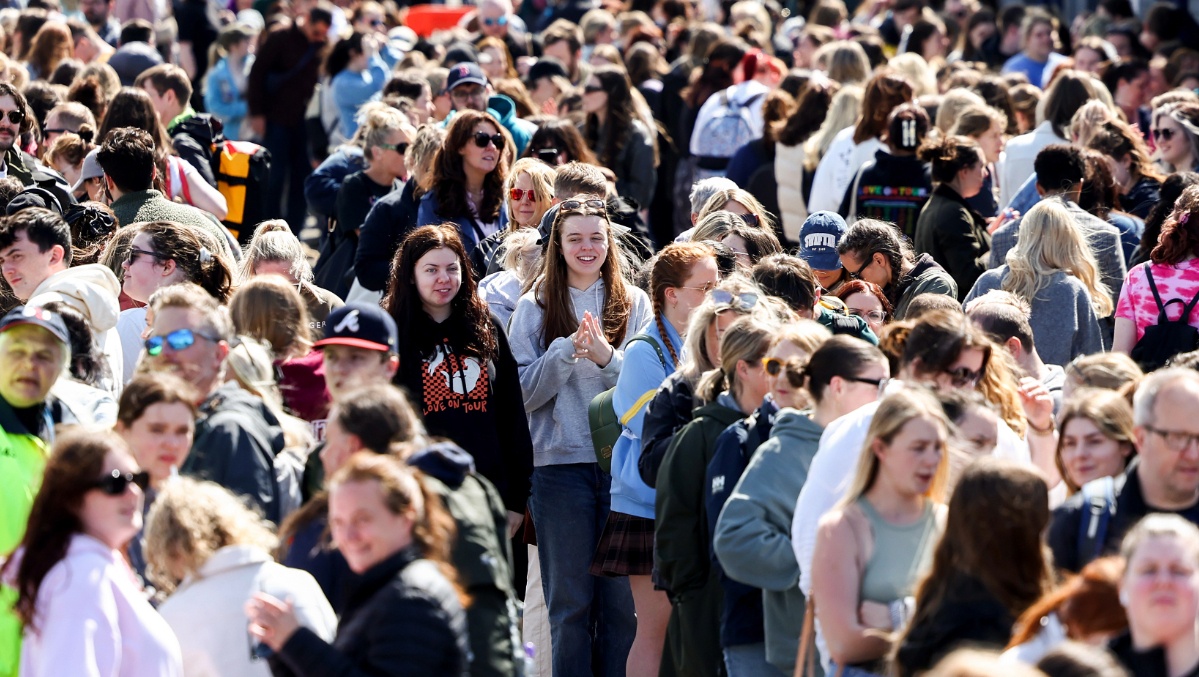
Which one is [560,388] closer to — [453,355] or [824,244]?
[453,355]

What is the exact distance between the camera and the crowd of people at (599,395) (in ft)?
12.8

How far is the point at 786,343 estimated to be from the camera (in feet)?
16.5

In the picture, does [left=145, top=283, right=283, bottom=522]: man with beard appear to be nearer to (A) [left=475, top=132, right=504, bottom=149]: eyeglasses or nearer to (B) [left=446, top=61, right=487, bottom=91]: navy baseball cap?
(A) [left=475, top=132, right=504, bottom=149]: eyeglasses

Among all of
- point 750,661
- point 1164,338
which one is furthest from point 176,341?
point 1164,338

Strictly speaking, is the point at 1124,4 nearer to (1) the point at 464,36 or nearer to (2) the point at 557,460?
(1) the point at 464,36

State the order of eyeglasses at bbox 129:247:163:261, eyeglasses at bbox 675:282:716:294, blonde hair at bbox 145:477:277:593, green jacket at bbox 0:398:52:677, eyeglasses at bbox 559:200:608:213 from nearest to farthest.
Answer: blonde hair at bbox 145:477:277:593 < green jacket at bbox 0:398:52:677 < eyeglasses at bbox 675:282:716:294 < eyeglasses at bbox 129:247:163:261 < eyeglasses at bbox 559:200:608:213

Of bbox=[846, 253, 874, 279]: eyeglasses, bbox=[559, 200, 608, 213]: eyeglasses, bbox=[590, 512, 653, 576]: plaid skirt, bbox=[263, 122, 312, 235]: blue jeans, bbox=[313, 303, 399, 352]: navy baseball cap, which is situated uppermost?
bbox=[559, 200, 608, 213]: eyeglasses

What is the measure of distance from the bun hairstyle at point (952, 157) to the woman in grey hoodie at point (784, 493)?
3465 millimetres

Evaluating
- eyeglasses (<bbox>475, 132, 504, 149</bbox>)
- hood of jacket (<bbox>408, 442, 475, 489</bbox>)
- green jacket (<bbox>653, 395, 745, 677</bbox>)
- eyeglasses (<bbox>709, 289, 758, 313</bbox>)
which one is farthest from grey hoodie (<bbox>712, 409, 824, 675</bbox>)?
eyeglasses (<bbox>475, 132, 504, 149</bbox>)

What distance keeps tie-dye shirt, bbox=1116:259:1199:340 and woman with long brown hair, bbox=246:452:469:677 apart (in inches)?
157

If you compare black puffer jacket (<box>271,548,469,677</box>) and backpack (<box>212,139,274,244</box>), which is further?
backpack (<box>212,139,274,244</box>)

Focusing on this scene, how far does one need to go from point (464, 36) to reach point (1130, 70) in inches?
228

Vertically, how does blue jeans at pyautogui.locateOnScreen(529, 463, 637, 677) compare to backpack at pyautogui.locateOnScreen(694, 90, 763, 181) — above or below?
below

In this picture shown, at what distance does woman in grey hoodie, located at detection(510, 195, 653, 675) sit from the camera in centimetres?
648
